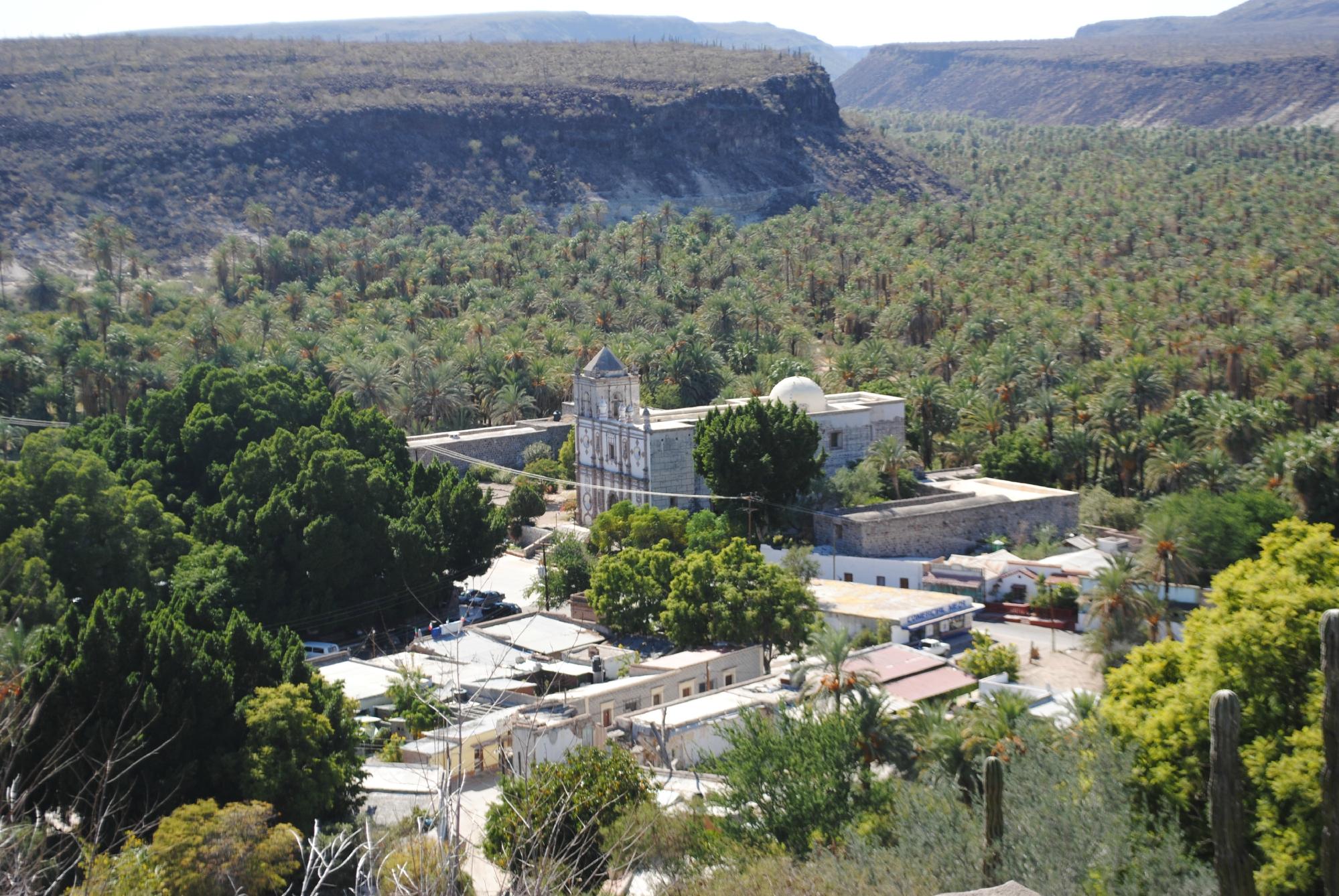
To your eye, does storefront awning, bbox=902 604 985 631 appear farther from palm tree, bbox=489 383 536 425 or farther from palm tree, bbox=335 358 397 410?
palm tree, bbox=489 383 536 425

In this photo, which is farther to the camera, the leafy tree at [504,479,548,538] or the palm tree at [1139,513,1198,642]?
the leafy tree at [504,479,548,538]

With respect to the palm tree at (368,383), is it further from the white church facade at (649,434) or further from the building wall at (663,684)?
the building wall at (663,684)

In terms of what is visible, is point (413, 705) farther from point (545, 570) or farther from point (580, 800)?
point (545, 570)

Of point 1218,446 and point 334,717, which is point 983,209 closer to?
point 1218,446

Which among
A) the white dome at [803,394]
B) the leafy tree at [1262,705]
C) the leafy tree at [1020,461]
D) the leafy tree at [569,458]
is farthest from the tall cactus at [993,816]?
the leafy tree at [569,458]

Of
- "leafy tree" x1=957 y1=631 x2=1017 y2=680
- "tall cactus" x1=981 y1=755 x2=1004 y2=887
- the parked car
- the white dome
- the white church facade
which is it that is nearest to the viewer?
"tall cactus" x1=981 y1=755 x2=1004 y2=887

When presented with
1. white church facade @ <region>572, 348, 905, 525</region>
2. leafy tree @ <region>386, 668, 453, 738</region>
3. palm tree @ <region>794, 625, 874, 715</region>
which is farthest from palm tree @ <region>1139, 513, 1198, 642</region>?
leafy tree @ <region>386, 668, 453, 738</region>

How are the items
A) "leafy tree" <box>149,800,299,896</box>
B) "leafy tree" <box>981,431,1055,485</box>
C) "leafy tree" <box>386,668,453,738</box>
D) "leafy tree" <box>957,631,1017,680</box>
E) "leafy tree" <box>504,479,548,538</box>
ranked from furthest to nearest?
"leafy tree" <box>981,431,1055,485</box> < "leafy tree" <box>504,479,548,538</box> < "leafy tree" <box>957,631,1017,680</box> < "leafy tree" <box>386,668,453,738</box> < "leafy tree" <box>149,800,299,896</box>

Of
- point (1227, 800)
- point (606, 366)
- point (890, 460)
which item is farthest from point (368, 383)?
point (1227, 800)
